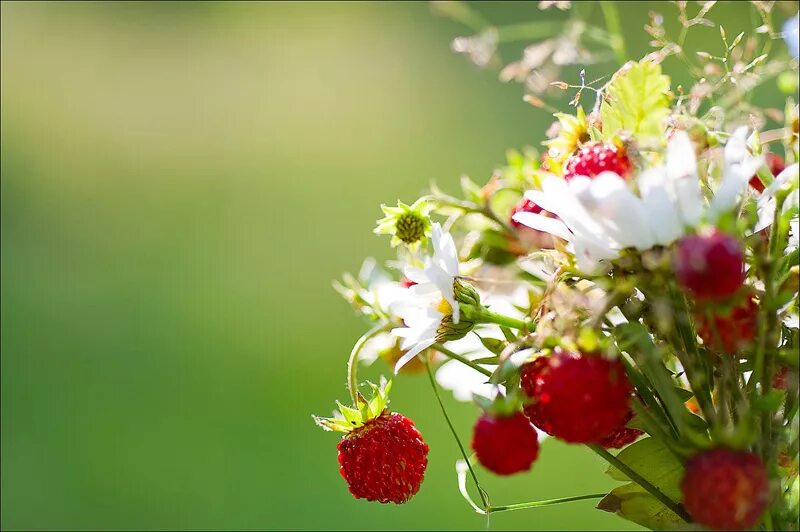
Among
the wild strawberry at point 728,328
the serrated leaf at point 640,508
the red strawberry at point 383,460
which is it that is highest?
the red strawberry at point 383,460

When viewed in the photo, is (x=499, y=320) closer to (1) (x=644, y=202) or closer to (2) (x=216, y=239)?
(1) (x=644, y=202)

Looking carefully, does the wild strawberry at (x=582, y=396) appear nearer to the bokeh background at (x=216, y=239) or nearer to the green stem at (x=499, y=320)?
the green stem at (x=499, y=320)

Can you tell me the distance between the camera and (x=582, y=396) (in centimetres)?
29

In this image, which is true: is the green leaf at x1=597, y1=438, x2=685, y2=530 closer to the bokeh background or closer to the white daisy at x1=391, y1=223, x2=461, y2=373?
the white daisy at x1=391, y1=223, x2=461, y2=373

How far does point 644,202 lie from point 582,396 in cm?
6

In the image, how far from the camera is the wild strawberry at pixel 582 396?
288mm

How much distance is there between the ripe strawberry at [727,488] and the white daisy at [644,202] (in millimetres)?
65

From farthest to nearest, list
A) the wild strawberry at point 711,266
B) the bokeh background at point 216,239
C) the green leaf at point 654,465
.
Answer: the bokeh background at point 216,239 → the green leaf at point 654,465 → the wild strawberry at point 711,266

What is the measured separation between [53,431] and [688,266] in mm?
1770

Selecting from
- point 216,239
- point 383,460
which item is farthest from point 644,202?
point 216,239

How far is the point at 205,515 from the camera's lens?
5.45 feet

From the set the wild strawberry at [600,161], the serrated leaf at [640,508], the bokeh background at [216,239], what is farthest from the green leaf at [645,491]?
the bokeh background at [216,239]

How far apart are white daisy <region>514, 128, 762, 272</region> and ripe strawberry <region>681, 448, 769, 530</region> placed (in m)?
0.06

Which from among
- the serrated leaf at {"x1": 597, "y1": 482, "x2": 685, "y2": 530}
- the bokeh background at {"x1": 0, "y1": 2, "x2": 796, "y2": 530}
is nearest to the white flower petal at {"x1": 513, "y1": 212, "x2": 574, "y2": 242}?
the serrated leaf at {"x1": 597, "y1": 482, "x2": 685, "y2": 530}
